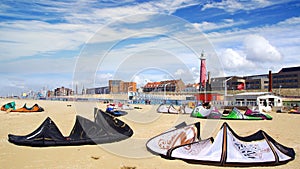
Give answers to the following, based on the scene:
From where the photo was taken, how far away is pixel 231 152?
8266 millimetres

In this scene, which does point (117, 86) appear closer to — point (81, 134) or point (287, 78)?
point (81, 134)

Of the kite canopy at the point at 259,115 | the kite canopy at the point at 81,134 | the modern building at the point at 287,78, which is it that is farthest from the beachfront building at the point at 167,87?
the kite canopy at the point at 81,134

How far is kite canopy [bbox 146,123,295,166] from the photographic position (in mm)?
8031

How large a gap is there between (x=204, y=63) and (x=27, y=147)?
115 ft

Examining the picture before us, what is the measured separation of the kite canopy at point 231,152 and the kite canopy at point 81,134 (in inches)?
145

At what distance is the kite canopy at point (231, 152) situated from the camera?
8031 millimetres

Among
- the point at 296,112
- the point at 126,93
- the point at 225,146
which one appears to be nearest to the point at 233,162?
the point at 225,146

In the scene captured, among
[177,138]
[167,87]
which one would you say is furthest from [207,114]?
[167,87]

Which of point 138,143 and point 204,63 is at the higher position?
point 204,63

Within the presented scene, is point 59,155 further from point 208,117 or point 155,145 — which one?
point 208,117

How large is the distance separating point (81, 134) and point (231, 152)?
630 cm

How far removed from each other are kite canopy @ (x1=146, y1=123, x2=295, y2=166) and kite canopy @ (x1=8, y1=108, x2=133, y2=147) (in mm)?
3680

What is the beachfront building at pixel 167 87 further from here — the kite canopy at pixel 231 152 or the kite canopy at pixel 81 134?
the kite canopy at pixel 231 152

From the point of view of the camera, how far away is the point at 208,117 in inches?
874
